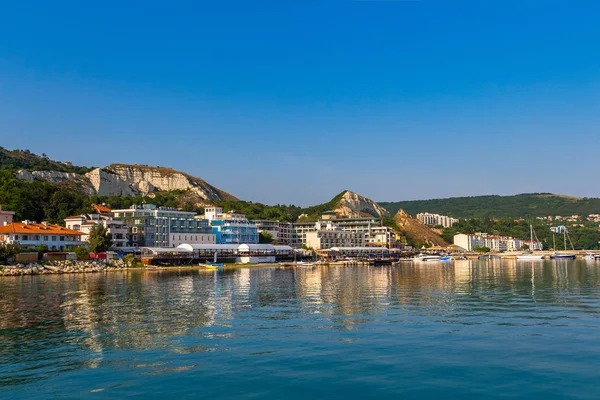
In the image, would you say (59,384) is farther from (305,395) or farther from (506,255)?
(506,255)

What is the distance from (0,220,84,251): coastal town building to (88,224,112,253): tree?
3.52 metres

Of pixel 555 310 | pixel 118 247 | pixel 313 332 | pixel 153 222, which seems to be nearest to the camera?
pixel 313 332

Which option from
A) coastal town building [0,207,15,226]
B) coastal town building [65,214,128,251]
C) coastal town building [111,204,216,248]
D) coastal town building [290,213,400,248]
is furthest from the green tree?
coastal town building [290,213,400,248]

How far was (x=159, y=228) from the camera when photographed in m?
110

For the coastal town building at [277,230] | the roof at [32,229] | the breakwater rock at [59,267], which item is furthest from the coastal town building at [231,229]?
the breakwater rock at [59,267]

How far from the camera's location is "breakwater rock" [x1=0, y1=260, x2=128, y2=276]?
6838cm

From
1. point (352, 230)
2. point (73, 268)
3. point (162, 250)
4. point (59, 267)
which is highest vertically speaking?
point (352, 230)

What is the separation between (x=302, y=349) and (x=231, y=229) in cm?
10838

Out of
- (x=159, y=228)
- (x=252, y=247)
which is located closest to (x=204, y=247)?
(x=159, y=228)

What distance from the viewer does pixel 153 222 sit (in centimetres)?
10981

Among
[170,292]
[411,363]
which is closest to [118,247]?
[170,292]

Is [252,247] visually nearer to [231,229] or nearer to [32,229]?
[231,229]

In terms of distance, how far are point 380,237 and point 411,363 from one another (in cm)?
17013

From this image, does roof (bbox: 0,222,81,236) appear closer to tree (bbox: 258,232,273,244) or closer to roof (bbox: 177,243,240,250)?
roof (bbox: 177,243,240,250)
